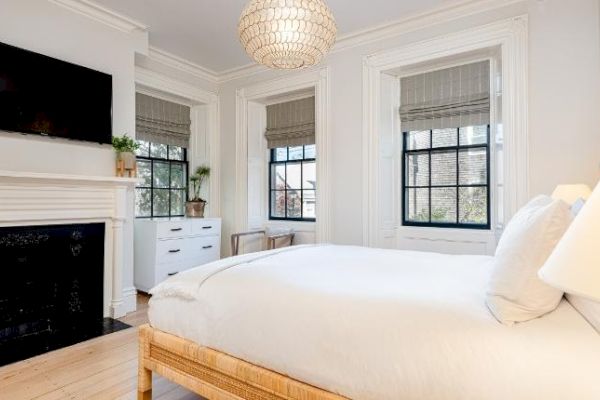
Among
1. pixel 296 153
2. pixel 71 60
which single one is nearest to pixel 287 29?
pixel 71 60

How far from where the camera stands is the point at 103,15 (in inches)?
128

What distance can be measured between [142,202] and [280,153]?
5.93 ft

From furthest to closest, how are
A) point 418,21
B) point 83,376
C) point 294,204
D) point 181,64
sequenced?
point 294,204 < point 181,64 < point 418,21 < point 83,376

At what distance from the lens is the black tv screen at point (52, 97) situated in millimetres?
2701

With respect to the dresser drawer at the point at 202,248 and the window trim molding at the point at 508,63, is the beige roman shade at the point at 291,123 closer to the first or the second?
the window trim molding at the point at 508,63

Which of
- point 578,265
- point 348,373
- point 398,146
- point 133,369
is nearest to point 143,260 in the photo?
point 133,369

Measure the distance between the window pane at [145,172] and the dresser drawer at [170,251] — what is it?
2.88 ft

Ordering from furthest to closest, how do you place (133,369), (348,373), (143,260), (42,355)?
(143,260), (42,355), (133,369), (348,373)

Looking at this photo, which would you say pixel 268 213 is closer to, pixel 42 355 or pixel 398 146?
pixel 398 146

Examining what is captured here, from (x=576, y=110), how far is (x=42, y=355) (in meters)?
4.19

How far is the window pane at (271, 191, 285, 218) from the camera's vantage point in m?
4.72

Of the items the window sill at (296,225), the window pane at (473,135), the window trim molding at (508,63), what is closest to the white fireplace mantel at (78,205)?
the window sill at (296,225)

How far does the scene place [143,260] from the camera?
12.7ft

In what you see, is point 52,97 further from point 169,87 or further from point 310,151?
point 310,151
